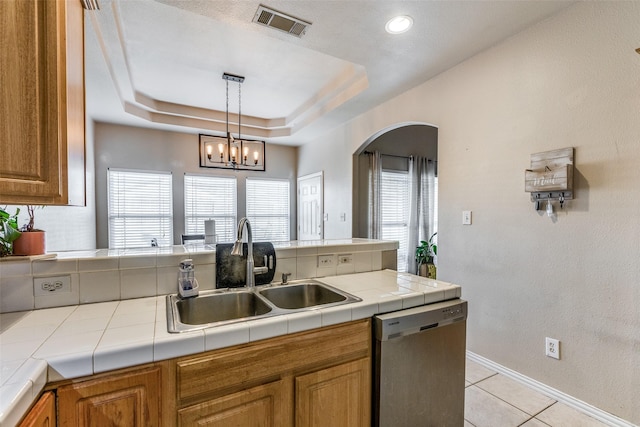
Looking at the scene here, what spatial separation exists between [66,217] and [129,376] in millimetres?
2977

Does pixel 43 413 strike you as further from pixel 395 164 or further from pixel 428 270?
pixel 395 164

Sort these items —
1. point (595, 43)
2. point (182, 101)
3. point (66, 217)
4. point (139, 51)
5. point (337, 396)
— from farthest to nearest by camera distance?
point (182, 101), point (66, 217), point (139, 51), point (595, 43), point (337, 396)

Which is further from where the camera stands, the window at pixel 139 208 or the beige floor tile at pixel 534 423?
the window at pixel 139 208

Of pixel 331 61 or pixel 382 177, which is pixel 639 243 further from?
pixel 382 177

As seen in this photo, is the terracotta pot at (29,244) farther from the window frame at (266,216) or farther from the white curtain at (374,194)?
the window frame at (266,216)

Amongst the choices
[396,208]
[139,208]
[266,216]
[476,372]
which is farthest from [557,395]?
[139,208]

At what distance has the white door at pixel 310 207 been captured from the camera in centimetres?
512

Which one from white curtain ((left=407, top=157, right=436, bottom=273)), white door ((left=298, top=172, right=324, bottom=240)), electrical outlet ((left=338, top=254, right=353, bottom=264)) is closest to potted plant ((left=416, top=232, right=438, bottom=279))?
white curtain ((left=407, top=157, right=436, bottom=273))

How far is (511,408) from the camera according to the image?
1922 millimetres

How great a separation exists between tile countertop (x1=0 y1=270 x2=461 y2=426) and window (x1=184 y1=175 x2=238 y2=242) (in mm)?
3946

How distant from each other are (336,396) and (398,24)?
235cm

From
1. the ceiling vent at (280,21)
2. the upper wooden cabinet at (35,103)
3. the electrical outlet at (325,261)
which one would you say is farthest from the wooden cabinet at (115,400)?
the ceiling vent at (280,21)

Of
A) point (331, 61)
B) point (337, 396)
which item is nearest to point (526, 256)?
point (337, 396)

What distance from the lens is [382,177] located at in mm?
4621
